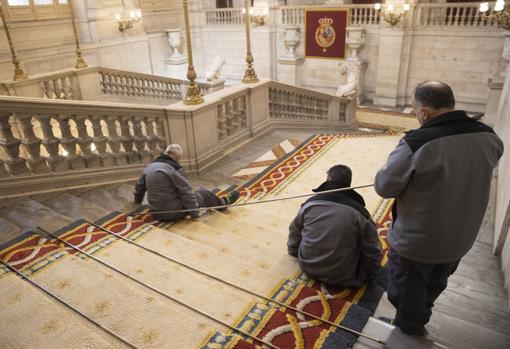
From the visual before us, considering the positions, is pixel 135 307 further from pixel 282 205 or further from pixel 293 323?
pixel 282 205

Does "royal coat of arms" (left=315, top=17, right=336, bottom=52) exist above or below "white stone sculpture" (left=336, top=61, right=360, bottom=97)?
above

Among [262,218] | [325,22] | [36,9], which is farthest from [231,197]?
[325,22]

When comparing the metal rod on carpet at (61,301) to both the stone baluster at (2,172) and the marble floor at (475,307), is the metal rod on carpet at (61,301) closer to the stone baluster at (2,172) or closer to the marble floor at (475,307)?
the stone baluster at (2,172)

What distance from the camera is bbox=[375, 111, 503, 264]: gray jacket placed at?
192 centimetres

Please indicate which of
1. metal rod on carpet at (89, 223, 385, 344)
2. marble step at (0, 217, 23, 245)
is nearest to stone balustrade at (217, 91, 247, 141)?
metal rod on carpet at (89, 223, 385, 344)

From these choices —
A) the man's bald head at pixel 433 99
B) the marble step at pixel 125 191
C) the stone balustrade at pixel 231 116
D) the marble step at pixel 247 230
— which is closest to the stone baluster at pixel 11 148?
the marble step at pixel 125 191

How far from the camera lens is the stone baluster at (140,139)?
4934 millimetres

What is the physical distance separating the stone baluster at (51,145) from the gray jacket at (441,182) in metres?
3.62

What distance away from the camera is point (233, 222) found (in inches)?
169

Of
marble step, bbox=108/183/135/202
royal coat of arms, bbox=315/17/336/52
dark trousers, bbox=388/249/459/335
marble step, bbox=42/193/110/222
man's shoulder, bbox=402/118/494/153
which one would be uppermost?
man's shoulder, bbox=402/118/494/153

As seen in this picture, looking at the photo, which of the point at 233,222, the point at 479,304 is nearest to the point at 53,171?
the point at 233,222

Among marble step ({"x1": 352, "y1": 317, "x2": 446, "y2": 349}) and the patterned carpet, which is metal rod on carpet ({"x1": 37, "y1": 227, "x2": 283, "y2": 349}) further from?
marble step ({"x1": 352, "y1": 317, "x2": 446, "y2": 349})

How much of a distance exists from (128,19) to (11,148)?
33.8 ft

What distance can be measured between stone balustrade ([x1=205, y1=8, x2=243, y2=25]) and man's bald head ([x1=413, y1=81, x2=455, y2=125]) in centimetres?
1472
